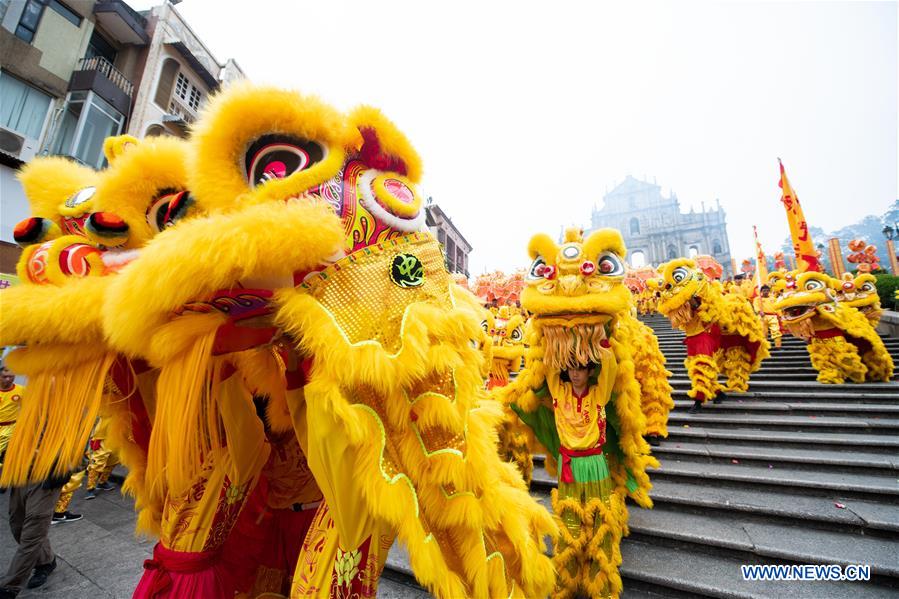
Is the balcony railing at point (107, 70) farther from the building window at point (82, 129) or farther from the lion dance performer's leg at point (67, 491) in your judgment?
the lion dance performer's leg at point (67, 491)

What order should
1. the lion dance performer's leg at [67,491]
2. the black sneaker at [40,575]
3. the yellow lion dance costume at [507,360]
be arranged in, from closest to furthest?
the black sneaker at [40,575] → the yellow lion dance costume at [507,360] → the lion dance performer's leg at [67,491]

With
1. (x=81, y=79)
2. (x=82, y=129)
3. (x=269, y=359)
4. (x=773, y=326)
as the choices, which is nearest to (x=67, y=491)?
(x=269, y=359)

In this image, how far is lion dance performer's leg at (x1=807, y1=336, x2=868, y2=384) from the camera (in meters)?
5.98

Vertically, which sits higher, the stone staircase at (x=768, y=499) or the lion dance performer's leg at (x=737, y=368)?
the lion dance performer's leg at (x=737, y=368)

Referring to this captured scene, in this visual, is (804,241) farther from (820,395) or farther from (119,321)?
(119,321)

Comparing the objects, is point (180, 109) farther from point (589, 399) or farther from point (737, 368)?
Result: point (737, 368)

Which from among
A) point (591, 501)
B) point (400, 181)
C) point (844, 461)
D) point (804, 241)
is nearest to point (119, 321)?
point (400, 181)

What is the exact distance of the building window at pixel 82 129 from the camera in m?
10.0

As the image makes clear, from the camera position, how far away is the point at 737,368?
6.27 m

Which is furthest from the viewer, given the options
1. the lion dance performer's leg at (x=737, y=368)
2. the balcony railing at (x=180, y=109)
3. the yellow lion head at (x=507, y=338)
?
the balcony railing at (x=180, y=109)

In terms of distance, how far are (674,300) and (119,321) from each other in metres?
6.22

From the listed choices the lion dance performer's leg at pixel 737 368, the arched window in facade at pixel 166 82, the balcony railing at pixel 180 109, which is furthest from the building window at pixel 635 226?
the arched window in facade at pixel 166 82

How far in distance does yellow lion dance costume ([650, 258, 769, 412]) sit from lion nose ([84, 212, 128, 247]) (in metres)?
6.04

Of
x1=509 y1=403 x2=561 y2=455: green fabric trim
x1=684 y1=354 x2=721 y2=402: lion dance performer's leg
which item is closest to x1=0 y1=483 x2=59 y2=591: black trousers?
x1=509 y1=403 x2=561 y2=455: green fabric trim
